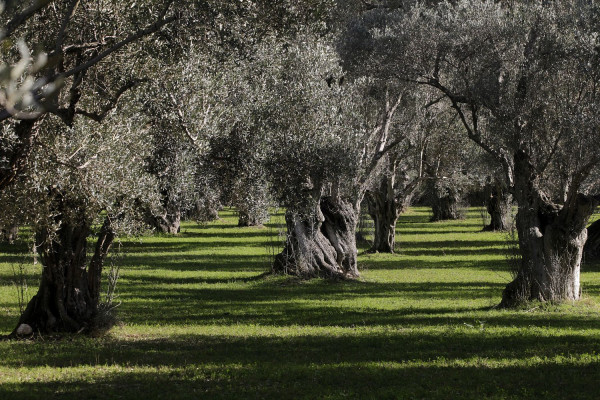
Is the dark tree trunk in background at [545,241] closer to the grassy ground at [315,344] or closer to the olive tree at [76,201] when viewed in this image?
the grassy ground at [315,344]

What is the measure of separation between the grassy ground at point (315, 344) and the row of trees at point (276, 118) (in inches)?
72.4

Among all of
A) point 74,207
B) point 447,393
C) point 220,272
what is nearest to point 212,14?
point 74,207

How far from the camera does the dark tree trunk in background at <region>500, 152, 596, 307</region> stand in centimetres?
2150

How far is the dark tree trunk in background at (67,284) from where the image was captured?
17.4 meters

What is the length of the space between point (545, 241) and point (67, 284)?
11.7 metres

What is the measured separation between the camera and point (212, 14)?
13164mm

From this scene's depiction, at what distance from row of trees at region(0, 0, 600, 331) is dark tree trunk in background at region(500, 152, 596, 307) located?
0.12ft

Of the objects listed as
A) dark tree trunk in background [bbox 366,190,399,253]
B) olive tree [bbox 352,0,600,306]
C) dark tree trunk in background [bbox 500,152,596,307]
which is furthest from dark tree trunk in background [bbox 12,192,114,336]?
dark tree trunk in background [bbox 366,190,399,253]

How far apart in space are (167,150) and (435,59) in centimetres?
1003

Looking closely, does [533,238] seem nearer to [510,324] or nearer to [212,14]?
[510,324]

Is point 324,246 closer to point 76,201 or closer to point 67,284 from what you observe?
point 67,284

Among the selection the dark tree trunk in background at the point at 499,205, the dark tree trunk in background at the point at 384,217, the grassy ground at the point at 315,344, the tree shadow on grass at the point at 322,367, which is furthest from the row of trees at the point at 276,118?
the dark tree trunk in background at the point at 499,205

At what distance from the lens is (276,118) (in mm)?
23859

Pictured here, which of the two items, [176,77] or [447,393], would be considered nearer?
[447,393]
